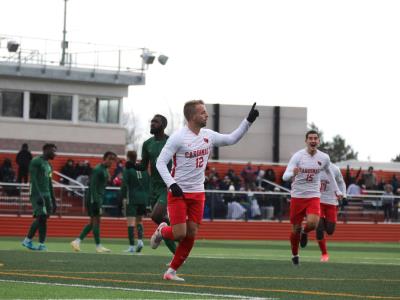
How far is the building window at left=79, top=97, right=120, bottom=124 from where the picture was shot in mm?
54500

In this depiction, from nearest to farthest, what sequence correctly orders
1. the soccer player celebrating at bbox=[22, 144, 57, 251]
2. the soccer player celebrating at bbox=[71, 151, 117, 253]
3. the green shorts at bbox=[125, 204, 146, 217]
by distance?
the soccer player celebrating at bbox=[22, 144, 57, 251] → the soccer player celebrating at bbox=[71, 151, 117, 253] → the green shorts at bbox=[125, 204, 146, 217]

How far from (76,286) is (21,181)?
87.2 ft

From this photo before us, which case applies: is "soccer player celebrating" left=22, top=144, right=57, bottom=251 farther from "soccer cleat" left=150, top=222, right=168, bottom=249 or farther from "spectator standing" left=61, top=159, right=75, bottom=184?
"spectator standing" left=61, top=159, right=75, bottom=184

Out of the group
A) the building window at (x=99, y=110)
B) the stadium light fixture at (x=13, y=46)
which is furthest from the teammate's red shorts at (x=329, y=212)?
the building window at (x=99, y=110)

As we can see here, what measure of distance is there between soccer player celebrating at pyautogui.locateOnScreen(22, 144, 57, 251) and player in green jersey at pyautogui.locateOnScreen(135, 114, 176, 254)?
5.38 metres

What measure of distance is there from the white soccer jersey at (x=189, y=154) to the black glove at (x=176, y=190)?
0.37 metres

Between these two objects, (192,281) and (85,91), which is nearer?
(192,281)

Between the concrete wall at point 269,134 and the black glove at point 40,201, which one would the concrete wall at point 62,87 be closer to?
the concrete wall at point 269,134

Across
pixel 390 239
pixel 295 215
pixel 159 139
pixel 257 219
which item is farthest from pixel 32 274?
pixel 390 239

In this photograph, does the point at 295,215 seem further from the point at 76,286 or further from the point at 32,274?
the point at 76,286

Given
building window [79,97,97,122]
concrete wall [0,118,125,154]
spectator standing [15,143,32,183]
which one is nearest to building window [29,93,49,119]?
concrete wall [0,118,125,154]

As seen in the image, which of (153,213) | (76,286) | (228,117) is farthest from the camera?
(228,117)

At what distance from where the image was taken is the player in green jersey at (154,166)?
648 inches

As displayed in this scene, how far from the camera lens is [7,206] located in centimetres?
3438
